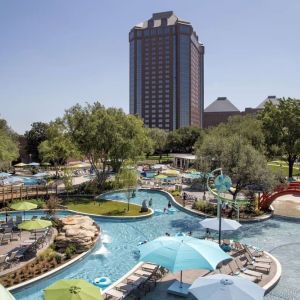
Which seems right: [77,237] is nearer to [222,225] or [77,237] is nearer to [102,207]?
[222,225]

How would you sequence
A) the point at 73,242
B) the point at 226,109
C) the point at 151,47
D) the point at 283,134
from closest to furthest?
the point at 73,242 → the point at 283,134 → the point at 151,47 → the point at 226,109

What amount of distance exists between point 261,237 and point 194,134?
8214 centimetres

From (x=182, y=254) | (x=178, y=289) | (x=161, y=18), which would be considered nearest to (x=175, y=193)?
(x=178, y=289)

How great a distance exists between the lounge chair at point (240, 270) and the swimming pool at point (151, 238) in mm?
1062

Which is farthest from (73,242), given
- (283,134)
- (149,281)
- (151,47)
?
(151,47)

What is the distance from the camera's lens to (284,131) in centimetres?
5588

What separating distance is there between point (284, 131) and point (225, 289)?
48.5 meters

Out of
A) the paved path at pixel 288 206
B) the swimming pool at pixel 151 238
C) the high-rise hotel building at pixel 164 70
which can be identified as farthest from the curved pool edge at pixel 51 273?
the high-rise hotel building at pixel 164 70

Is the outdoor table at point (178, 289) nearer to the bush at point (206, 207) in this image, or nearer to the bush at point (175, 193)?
the bush at point (206, 207)

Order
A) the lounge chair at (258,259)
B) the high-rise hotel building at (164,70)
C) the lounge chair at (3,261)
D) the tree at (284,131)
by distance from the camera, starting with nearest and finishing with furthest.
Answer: the lounge chair at (3,261) < the lounge chair at (258,259) < the tree at (284,131) < the high-rise hotel building at (164,70)

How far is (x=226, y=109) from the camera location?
196 m

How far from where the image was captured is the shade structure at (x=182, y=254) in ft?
47.7

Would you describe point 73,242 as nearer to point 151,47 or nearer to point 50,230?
point 50,230

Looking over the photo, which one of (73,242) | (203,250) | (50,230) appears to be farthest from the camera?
(50,230)
